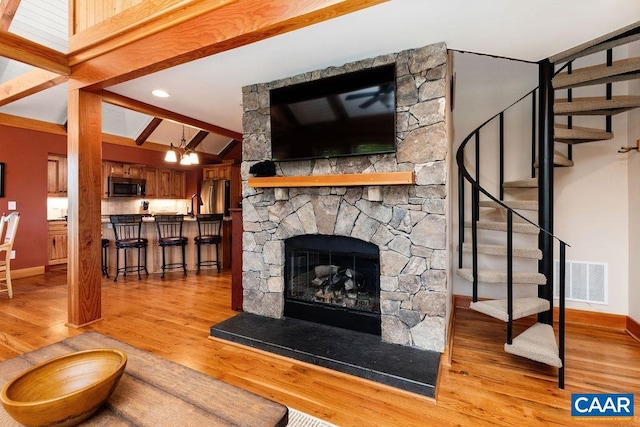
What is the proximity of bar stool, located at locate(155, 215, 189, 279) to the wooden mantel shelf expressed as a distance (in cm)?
283

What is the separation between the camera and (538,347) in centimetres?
214

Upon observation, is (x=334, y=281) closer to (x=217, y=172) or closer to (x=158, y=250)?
(x=158, y=250)

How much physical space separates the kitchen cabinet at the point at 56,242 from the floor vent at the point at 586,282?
791 centimetres

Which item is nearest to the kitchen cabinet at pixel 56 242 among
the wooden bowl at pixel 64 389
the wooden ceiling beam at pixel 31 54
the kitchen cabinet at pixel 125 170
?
the kitchen cabinet at pixel 125 170

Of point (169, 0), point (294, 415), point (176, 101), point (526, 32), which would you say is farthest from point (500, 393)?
point (176, 101)

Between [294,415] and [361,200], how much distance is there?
1631 mm

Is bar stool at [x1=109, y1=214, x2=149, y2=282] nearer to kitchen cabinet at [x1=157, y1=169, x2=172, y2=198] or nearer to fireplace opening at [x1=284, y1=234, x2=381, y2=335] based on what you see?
kitchen cabinet at [x1=157, y1=169, x2=172, y2=198]

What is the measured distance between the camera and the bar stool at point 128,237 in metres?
4.78

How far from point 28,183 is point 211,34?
527 centimetres

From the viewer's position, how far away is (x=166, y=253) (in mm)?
5324

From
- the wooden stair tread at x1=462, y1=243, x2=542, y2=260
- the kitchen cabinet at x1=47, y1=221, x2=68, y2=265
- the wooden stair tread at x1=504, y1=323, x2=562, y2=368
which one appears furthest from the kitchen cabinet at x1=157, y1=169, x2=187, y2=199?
the wooden stair tread at x1=504, y1=323, x2=562, y2=368

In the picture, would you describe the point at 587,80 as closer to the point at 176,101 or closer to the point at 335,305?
the point at 335,305

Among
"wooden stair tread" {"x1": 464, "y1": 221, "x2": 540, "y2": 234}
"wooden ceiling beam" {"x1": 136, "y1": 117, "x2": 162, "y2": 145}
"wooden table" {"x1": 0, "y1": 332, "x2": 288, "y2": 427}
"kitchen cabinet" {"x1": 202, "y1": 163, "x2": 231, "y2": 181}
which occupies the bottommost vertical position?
"wooden table" {"x1": 0, "y1": 332, "x2": 288, "y2": 427}

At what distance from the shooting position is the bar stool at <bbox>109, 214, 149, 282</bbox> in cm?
478
